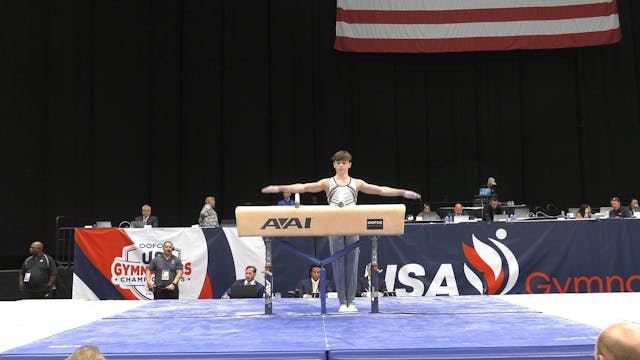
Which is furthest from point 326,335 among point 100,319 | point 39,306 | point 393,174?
point 393,174

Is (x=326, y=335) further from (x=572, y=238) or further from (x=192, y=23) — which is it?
(x=192, y=23)

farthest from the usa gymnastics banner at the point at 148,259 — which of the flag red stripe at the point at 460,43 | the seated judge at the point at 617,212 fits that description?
the seated judge at the point at 617,212

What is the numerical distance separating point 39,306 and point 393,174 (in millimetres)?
10944

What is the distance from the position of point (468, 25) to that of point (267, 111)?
5.76m

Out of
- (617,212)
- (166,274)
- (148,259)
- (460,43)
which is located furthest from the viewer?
(460,43)

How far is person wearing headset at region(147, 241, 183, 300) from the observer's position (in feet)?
29.9

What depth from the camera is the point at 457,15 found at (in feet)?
48.2

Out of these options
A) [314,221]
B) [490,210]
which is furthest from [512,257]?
[314,221]

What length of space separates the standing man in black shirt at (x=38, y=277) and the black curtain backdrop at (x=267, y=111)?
4074 millimetres

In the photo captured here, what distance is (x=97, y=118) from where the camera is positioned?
15.2 m

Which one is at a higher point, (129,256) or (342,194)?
(342,194)

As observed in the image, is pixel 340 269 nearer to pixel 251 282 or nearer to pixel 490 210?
pixel 251 282

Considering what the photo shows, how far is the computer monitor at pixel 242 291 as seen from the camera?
342 inches

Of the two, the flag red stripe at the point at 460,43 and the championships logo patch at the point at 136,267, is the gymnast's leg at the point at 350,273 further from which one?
the flag red stripe at the point at 460,43
